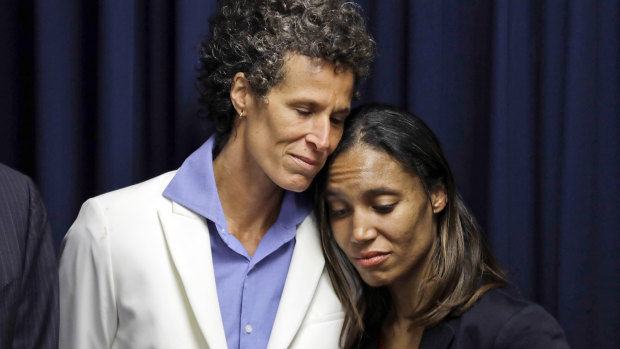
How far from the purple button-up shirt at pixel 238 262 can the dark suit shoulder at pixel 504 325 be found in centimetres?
38

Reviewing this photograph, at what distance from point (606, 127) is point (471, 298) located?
752 millimetres

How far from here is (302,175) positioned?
1.49m

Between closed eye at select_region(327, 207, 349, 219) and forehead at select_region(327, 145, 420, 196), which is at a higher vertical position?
forehead at select_region(327, 145, 420, 196)

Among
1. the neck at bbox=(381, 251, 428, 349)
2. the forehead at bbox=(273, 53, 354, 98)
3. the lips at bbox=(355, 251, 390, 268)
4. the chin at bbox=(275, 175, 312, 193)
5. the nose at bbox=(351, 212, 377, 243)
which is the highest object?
the forehead at bbox=(273, 53, 354, 98)

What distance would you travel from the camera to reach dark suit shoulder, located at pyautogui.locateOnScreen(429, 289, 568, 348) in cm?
135

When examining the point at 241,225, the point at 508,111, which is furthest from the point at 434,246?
the point at 508,111

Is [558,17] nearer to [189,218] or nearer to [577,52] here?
[577,52]

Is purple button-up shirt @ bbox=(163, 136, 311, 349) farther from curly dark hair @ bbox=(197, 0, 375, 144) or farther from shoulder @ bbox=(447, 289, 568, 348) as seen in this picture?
shoulder @ bbox=(447, 289, 568, 348)

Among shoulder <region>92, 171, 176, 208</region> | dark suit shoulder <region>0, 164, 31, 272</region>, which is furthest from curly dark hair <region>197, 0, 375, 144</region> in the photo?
dark suit shoulder <region>0, 164, 31, 272</region>

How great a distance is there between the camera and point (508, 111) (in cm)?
191

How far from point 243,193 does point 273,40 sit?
35 cm

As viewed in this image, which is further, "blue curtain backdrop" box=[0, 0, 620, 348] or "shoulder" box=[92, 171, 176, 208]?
"blue curtain backdrop" box=[0, 0, 620, 348]

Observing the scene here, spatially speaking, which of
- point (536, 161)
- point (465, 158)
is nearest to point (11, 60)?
point (465, 158)

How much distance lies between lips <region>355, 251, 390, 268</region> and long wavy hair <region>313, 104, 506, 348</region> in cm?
10
